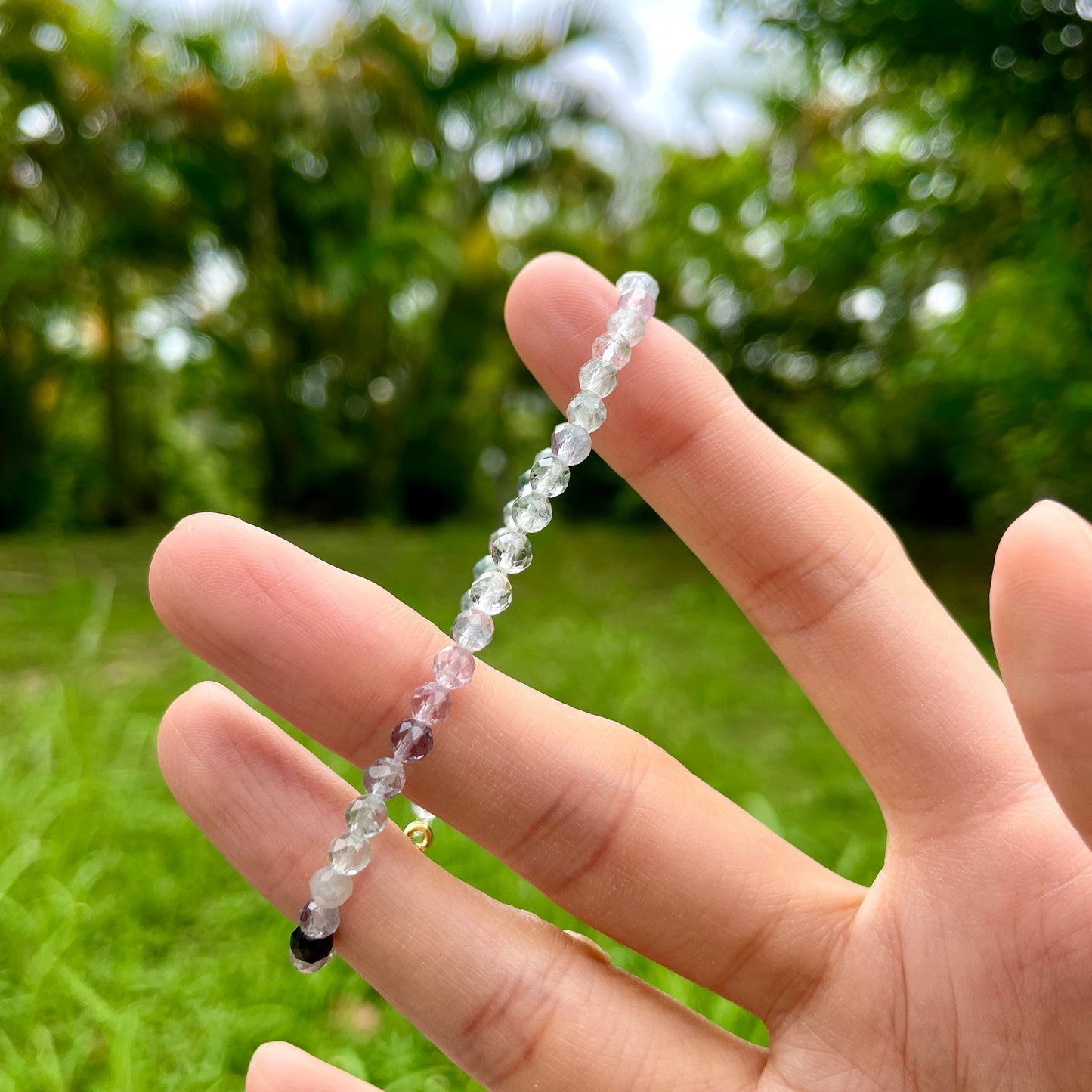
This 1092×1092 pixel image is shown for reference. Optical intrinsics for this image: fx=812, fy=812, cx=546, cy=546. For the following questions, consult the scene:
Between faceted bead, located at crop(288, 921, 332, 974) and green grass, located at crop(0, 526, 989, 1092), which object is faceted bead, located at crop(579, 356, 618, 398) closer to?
faceted bead, located at crop(288, 921, 332, 974)

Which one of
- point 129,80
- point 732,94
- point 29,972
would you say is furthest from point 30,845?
point 732,94

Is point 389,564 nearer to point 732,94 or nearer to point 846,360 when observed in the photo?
point 846,360

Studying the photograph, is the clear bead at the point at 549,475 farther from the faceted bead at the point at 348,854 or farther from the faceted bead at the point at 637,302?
the faceted bead at the point at 348,854

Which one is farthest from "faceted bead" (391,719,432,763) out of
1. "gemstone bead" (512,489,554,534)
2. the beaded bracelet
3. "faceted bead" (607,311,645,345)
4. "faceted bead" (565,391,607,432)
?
"faceted bead" (607,311,645,345)

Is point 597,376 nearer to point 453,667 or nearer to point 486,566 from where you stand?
point 486,566

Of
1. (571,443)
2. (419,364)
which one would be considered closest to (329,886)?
(571,443)

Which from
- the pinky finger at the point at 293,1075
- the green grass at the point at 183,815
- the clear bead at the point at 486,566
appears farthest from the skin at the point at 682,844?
the green grass at the point at 183,815
